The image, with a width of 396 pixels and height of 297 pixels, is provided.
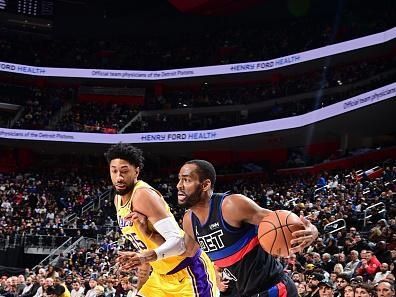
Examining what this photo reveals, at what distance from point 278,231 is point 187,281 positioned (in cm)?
155

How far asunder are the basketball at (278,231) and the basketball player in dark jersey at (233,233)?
57mm

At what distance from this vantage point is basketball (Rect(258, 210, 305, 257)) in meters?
4.38

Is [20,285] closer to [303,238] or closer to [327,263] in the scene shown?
[327,263]

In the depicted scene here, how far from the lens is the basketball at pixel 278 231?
14.4 ft

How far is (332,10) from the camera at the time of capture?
33.7 metres

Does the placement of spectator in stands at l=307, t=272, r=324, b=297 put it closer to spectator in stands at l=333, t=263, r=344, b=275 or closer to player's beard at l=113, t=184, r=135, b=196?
spectator in stands at l=333, t=263, r=344, b=275

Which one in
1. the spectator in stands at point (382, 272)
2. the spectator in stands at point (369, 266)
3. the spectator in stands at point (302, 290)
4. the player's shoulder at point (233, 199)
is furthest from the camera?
the spectator in stands at point (369, 266)

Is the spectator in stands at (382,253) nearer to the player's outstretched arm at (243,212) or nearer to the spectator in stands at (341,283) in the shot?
the spectator in stands at (341,283)

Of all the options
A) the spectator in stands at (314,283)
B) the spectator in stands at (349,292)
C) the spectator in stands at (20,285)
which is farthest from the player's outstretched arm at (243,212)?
the spectator in stands at (20,285)

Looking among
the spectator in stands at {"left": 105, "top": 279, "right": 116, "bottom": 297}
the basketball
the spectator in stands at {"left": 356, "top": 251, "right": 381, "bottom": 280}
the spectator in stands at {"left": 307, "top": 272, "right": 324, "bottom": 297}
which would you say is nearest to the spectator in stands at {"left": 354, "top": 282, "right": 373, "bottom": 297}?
the spectator in stands at {"left": 307, "top": 272, "right": 324, "bottom": 297}

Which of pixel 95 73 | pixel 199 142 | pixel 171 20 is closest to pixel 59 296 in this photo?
pixel 199 142

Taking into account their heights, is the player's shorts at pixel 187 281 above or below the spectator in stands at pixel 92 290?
above

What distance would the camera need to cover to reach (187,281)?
18.5ft

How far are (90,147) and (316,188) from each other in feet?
50.2
